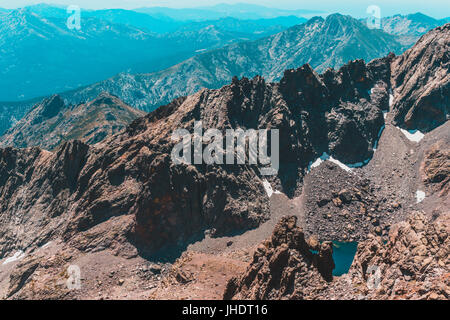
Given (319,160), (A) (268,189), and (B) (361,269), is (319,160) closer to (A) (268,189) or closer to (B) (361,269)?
(A) (268,189)

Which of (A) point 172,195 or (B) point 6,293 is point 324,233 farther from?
(B) point 6,293

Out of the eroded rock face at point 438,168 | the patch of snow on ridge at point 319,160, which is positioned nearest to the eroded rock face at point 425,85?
the eroded rock face at point 438,168

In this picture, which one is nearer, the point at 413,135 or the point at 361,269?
the point at 361,269

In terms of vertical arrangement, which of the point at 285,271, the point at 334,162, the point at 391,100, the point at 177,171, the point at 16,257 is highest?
the point at 285,271

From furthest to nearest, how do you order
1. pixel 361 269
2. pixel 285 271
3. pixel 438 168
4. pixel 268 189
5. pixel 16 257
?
pixel 268 189 < pixel 438 168 < pixel 16 257 < pixel 285 271 < pixel 361 269

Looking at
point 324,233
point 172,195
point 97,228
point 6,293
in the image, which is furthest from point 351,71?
point 6,293

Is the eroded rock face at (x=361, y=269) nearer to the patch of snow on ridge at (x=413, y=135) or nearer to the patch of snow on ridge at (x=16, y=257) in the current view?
the patch of snow on ridge at (x=16, y=257)

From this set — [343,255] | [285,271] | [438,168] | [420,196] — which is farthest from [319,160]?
[285,271]

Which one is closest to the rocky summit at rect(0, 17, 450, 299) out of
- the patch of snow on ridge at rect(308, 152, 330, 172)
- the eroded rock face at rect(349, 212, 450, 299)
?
the eroded rock face at rect(349, 212, 450, 299)
